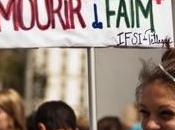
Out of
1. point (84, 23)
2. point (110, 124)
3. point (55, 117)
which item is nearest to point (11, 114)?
point (55, 117)

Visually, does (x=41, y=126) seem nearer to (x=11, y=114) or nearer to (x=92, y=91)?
(x=11, y=114)

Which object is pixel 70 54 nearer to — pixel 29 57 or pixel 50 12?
pixel 29 57

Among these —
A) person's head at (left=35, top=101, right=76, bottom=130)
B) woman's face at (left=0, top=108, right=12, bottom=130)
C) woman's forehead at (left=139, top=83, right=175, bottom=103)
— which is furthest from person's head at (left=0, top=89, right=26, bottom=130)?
woman's forehead at (left=139, top=83, right=175, bottom=103)

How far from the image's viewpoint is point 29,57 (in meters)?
23.2

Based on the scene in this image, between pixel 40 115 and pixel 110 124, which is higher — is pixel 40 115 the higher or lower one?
the higher one

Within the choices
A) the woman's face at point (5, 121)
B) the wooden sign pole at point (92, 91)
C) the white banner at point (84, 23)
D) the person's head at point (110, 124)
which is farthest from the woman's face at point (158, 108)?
the person's head at point (110, 124)

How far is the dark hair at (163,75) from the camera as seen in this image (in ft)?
9.13

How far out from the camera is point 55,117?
4391mm

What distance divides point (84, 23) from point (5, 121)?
2.50ft

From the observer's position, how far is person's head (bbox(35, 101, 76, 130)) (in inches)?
172

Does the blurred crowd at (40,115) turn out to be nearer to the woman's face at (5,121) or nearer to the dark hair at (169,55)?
the woman's face at (5,121)

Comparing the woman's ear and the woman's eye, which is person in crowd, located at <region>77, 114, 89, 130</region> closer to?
the woman's ear

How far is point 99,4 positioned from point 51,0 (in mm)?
273

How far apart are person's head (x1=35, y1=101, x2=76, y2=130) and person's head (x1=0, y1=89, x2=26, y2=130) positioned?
0.11 meters
